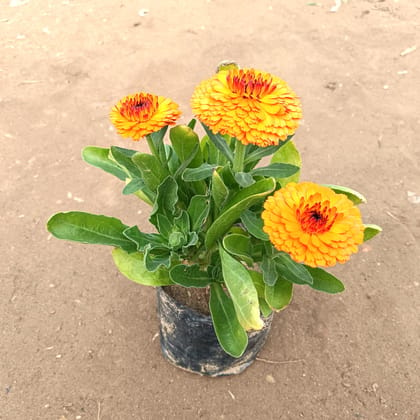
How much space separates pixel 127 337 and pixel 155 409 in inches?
13.8

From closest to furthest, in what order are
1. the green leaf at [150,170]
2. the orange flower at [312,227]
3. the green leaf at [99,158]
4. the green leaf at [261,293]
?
the orange flower at [312,227] < the green leaf at [150,170] < the green leaf at [261,293] < the green leaf at [99,158]

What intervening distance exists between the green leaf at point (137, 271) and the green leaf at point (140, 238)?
12 cm

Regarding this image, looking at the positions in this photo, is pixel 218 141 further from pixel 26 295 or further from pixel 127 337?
pixel 26 295

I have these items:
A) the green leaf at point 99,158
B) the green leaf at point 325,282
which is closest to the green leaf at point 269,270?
the green leaf at point 325,282

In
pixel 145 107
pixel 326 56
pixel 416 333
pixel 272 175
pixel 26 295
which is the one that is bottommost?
pixel 26 295

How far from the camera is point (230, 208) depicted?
121 centimetres

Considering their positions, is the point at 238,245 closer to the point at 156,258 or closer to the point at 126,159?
the point at 156,258

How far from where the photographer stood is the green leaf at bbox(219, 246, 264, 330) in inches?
47.8

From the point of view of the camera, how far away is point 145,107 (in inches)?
44.8

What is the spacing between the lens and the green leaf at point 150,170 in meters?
1.23

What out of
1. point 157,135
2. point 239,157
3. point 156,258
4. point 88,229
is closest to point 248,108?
point 239,157

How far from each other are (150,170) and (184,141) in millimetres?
128

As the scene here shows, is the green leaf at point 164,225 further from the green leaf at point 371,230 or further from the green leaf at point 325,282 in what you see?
the green leaf at point 371,230

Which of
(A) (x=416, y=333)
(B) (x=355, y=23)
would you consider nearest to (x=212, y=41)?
(B) (x=355, y=23)
